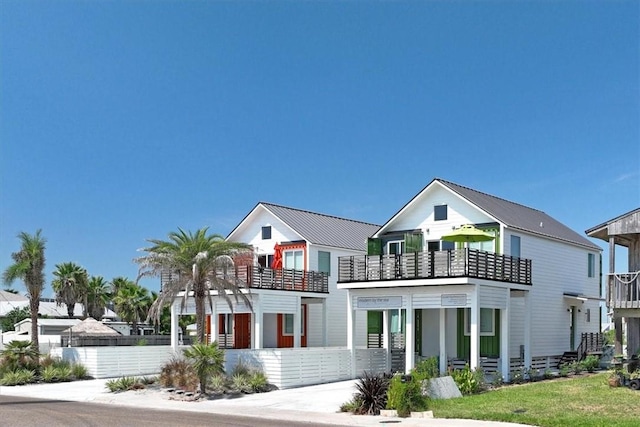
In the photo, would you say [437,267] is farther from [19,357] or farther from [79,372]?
[19,357]

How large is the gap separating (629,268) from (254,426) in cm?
1564

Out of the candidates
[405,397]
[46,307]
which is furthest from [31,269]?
[46,307]

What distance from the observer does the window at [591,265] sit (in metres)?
38.8

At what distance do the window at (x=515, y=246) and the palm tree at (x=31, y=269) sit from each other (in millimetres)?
21448

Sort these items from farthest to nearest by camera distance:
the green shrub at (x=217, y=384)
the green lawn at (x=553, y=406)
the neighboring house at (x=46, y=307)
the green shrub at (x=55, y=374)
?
the neighboring house at (x=46, y=307) < the green shrub at (x=55, y=374) < the green shrub at (x=217, y=384) < the green lawn at (x=553, y=406)

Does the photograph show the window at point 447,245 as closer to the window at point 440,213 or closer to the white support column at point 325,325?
the window at point 440,213

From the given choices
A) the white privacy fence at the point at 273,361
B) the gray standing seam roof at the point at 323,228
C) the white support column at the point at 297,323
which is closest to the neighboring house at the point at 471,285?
the white privacy fence at the point at 273,361

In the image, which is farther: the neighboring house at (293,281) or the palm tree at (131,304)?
the palm tree at (131,304)

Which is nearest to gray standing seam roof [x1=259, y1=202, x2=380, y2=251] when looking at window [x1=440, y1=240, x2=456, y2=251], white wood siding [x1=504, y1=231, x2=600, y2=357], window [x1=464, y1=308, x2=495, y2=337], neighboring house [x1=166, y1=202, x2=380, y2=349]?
neighboring house [x1=166, y1=202, x2=380, y2=349]

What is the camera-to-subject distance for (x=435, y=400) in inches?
882

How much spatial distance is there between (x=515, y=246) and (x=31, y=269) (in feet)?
72.5

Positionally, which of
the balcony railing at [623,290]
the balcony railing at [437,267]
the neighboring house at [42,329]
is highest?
the balcony railing at [437,267]

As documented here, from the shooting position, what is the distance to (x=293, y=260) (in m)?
39.6

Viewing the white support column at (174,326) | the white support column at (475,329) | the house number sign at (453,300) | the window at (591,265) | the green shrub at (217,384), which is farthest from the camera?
the window at (591,265)
